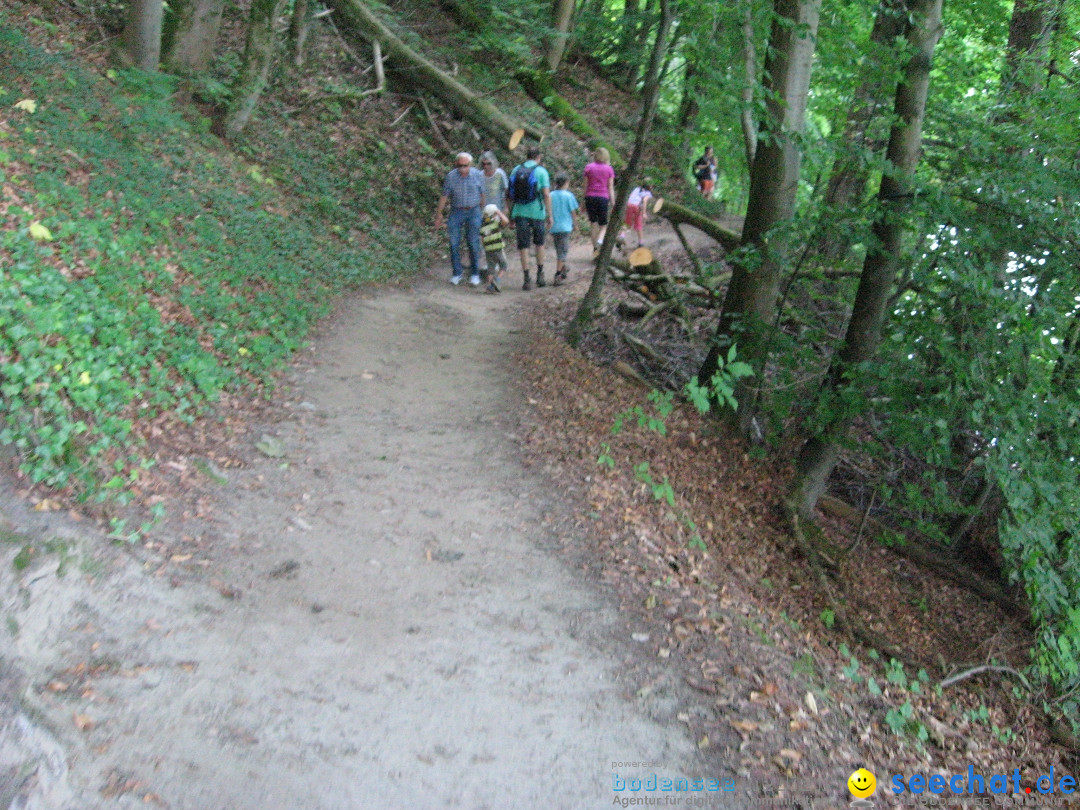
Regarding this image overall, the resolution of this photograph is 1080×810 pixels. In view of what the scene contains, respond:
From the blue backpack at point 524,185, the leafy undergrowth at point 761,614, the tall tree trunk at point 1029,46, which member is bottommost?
the leafy undergrowth at point 761,614

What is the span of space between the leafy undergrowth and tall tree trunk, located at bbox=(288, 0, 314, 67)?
351 inches

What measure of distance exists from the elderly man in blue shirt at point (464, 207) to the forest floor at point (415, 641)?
531cm

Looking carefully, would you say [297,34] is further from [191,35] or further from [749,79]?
[749,79]

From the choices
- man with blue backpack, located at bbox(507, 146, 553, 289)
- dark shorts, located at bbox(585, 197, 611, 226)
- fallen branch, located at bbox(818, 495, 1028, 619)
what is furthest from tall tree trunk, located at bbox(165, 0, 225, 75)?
fallen branch, located at bbox(818, 495, 1028, 619)

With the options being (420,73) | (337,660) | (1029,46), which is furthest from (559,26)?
(337,660)

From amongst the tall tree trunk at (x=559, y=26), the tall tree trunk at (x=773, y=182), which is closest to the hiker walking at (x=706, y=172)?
the tall tree trunk at (x=559, y=26)

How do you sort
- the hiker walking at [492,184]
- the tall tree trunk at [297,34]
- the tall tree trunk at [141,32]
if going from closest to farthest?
the tall tree trunk at [141,32], the hiker walking at [492,184], the tall tree trunk at [297,34]

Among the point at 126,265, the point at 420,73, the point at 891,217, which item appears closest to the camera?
the point at 891,217

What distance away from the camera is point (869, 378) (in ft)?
24.0

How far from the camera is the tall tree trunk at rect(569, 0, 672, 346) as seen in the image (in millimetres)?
9086

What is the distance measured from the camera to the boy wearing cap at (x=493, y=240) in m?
12.7

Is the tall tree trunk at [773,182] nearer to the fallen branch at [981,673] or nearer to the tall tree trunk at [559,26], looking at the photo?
the fallen branch at [981,673]

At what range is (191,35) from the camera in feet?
39.1

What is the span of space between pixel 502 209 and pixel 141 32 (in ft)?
18.3
